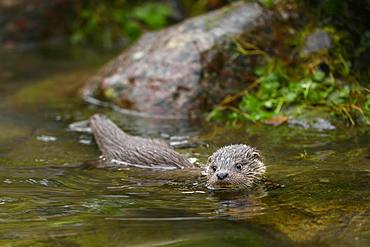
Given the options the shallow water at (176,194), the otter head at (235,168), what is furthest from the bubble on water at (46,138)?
the otter head at (235,168)

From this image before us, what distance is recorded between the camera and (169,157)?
19.1 ft

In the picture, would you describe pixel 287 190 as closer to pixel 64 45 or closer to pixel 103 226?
pixel 103 226

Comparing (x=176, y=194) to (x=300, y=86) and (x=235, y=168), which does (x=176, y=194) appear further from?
(x=300, y=86)

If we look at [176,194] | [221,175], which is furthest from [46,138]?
[221,175]

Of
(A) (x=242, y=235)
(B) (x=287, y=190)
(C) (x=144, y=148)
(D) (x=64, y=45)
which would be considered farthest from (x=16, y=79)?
(A) (x=242, y=235)

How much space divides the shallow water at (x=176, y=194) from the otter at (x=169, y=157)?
12 cm

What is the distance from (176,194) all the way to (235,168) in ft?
1.73

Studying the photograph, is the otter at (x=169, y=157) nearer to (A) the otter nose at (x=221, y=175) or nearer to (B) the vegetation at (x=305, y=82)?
(A) the otter nose at (x=221, y=175)

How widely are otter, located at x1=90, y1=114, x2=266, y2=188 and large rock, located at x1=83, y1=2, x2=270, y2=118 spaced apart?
1.17 m

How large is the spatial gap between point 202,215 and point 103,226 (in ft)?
2.02

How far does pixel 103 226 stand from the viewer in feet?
13.6

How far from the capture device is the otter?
514 cm

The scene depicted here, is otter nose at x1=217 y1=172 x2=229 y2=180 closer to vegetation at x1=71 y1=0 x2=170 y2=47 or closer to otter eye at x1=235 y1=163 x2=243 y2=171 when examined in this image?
otter eye at x1=235 y1=163 x2=243 y2=171

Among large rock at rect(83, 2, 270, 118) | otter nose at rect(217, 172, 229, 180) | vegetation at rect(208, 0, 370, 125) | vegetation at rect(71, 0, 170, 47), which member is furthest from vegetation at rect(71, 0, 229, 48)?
otter nose at rect(217, 172, 229, 180)
